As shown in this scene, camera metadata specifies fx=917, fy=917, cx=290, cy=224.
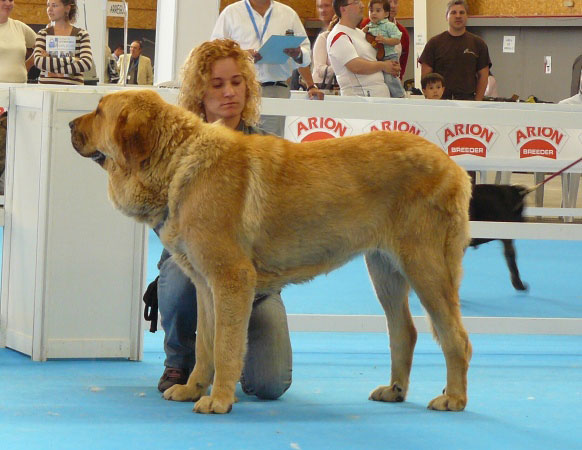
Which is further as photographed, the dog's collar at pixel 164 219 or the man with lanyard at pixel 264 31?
the man with lanyard at pixel 264 31

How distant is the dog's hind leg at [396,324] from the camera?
400cm

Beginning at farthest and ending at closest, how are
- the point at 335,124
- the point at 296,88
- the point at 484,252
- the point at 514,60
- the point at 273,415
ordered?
the point at 514,60 → the point at 296,88 → the point at 484,252 → the point at 335,124 → the point at 273,415

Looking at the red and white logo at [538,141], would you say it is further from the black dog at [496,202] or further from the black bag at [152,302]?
the black bag at [152,302]

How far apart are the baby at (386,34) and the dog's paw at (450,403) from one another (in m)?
5.67

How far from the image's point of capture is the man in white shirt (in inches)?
336

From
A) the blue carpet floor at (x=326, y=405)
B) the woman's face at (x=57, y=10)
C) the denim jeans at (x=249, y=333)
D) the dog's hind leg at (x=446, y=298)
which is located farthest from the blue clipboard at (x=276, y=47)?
the dog's hind leg at (x=446, y=298)

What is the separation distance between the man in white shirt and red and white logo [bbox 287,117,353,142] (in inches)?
20.3

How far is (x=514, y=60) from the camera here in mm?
24562

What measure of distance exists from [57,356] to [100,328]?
254 millimetres

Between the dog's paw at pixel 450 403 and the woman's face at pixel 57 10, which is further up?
the woman's face at pixel 57 10

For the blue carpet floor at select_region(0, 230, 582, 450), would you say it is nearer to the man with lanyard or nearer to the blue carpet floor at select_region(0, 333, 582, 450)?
the blue carpet floor at select_region(0, 333, 582, 450)

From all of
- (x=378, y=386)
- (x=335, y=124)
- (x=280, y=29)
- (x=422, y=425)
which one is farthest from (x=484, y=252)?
(x=422, y=425)

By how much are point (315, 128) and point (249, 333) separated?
15.5 feet

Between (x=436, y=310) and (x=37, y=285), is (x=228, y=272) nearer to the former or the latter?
(x=436, y=310)
